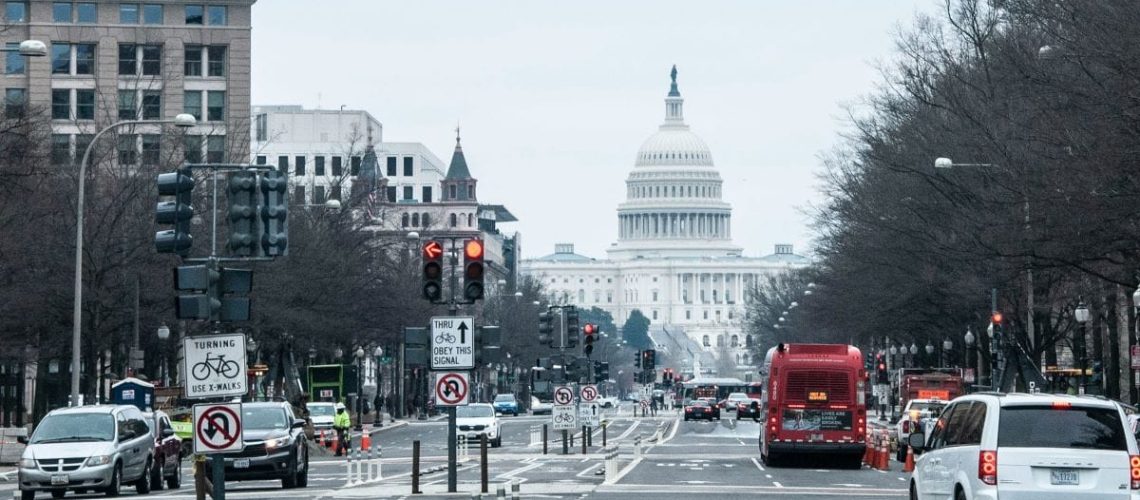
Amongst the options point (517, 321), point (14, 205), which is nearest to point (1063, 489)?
point (14, 205)

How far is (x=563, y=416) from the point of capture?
5666 cm

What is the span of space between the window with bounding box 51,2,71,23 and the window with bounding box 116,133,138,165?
123 feet

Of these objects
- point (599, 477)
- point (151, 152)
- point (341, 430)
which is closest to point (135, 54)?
point (151, 152)

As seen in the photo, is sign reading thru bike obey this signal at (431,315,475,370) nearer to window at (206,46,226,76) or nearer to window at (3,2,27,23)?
window at (3,2,27,23)

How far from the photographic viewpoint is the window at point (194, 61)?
114188 millimetres

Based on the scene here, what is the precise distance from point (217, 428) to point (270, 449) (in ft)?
55.6

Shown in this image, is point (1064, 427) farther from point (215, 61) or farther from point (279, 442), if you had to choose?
point (215, 61)

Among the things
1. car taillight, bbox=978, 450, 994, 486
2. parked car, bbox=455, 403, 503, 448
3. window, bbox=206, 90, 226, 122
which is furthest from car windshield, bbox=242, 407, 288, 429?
window, bbox=206, 90, 226, 122

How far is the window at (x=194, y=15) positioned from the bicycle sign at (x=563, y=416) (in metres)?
61.4

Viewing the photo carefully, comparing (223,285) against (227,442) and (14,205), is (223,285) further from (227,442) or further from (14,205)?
(14,205)

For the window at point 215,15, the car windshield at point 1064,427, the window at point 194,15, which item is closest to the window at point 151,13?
the window at point 194,15

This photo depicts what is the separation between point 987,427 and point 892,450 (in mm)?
43237

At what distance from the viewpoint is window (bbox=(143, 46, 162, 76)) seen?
359 feet

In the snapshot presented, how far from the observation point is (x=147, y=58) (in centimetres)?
10988
